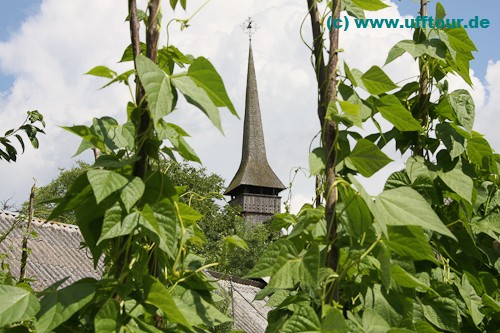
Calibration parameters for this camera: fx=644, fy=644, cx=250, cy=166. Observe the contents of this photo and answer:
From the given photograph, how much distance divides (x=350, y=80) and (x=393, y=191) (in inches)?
11.8

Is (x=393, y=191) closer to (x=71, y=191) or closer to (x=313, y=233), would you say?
(x=313, y=233)

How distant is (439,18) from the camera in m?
1.84

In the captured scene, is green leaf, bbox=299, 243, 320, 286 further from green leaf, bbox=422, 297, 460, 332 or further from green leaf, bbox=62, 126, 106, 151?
green leaf, bbox=422, 297, 460, 332

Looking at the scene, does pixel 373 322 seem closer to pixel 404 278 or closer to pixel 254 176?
pixel 404 278

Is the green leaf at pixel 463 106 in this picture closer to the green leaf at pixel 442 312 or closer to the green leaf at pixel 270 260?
the green leaf at pixel 442 312

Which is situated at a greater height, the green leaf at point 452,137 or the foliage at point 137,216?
the green leaf at point 452,137

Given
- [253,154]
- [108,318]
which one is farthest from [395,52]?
[253,154]

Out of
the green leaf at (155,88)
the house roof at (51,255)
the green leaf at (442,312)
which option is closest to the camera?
the green leaf at (155,88)

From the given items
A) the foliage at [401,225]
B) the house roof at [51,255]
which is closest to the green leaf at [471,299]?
the foliage at [401,225]

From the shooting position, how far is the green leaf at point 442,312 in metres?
1.58

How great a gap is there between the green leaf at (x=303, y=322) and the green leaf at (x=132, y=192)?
336 mm

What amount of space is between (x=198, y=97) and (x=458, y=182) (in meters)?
0.97

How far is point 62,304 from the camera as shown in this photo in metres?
1.00

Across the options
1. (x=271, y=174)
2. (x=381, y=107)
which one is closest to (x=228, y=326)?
(x=381, y=107)
